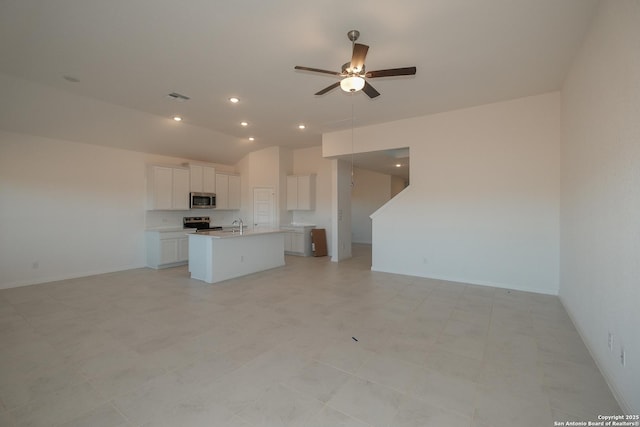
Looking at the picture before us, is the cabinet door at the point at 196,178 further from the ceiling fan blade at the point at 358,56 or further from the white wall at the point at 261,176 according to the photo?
the ceiling fan blade at the point at 358,56

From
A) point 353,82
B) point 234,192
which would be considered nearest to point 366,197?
point 234,192

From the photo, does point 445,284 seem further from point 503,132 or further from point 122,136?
point 122,136

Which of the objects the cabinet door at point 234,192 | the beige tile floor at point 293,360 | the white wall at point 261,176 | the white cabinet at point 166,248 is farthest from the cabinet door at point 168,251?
the white wall at point 261,176

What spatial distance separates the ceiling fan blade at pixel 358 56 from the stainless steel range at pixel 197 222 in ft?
19.2

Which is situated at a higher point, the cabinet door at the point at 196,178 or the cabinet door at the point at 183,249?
the cabinet door at the point at 196,178

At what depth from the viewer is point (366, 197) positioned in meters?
10.8

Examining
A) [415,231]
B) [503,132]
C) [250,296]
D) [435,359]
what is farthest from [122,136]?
[503,132]

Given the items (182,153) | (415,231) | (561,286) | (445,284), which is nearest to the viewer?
(561,286)

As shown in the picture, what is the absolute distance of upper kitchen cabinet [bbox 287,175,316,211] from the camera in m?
7.98

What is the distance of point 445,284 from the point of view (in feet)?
16.2

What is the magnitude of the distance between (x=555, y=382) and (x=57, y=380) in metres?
4.04

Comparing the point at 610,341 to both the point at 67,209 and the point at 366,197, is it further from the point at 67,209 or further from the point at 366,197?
the point at 366,197

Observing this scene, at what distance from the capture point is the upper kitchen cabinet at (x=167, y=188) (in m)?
6.42

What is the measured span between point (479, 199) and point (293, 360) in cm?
424
